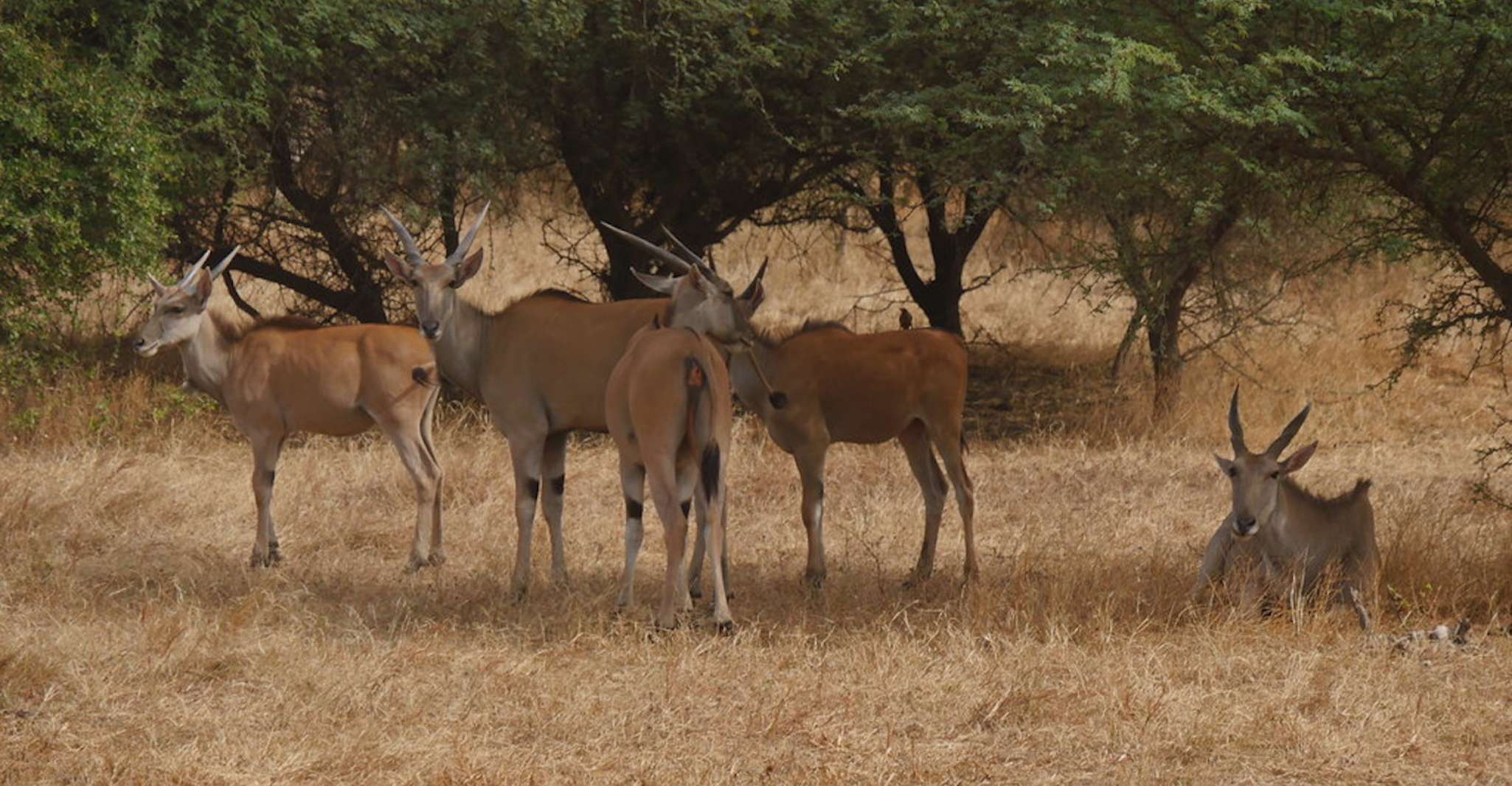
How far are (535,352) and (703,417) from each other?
143 centimetres

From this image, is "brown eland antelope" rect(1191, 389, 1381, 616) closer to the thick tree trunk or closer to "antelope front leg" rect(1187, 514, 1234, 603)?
"antelope front leg" rect(1187, 514, 1234, 603)

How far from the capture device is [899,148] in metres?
13.0

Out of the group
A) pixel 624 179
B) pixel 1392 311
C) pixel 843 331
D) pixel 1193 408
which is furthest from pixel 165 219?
pixel 1392 311

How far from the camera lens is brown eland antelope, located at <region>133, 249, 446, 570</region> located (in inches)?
386

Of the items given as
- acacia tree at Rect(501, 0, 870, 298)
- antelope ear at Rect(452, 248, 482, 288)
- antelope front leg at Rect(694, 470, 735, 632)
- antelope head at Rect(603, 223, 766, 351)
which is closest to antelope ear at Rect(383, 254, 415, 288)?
antelope ear at Rect(452, 248, 482, 288)

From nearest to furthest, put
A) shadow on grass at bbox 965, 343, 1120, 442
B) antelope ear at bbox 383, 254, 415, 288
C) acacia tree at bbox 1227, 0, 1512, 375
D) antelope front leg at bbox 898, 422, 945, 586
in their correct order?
1. acacia tree at bbox 1227, 0, 1512, 375
2. antelope ear at bbox 383, 254, 415, 288
3. antelope front leg at bbox 898, 422, 945, 586
4. shadow on grass at bbox 965, 343, 1120, 442

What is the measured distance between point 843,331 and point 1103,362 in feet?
24.1

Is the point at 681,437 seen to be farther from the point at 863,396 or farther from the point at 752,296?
the point at 863,396

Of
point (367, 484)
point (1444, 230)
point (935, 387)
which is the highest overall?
point (1444, 230)

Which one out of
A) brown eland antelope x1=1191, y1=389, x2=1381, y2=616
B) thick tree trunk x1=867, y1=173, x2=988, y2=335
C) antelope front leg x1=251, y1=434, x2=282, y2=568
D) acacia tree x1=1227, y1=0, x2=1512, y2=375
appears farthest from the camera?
thick tree trunk x1=867, y1=173, x2=988, y2=335

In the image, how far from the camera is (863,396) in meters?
9.28

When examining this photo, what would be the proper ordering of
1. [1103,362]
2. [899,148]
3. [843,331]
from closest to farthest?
[843,331] → [899,148] → [1103,362]

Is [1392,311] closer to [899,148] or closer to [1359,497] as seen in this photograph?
[899,148]

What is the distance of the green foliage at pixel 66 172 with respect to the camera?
11.0 m
